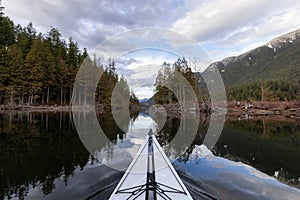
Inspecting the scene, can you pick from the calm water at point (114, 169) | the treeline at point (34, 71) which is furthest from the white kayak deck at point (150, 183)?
the treeline at point (34, 71)

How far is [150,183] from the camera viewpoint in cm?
423

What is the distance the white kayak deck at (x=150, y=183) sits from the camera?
4.09 m

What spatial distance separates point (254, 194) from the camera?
6.11 metres

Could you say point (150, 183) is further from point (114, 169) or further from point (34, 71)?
point (34, 71)

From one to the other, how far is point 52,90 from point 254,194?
44.6m

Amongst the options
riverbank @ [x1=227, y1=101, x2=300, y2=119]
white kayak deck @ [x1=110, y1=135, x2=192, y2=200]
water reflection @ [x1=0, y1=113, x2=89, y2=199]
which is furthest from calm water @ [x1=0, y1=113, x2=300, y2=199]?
riverbank @ [x1=227, y1=101, x2=300, y2=119]

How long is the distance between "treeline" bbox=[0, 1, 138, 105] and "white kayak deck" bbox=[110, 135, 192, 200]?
2505cm

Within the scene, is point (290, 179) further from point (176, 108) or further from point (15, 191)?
point (176, 108)

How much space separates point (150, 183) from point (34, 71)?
40738 mm

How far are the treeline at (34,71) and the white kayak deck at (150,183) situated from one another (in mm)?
25050

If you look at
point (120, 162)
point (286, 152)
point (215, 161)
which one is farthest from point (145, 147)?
point (286, 152)

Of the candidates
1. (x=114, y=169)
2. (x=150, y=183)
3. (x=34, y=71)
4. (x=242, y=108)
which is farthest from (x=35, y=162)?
(x=242, y=108)

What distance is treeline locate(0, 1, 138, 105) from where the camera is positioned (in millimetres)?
36812

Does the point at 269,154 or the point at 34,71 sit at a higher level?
the point at 34,71
